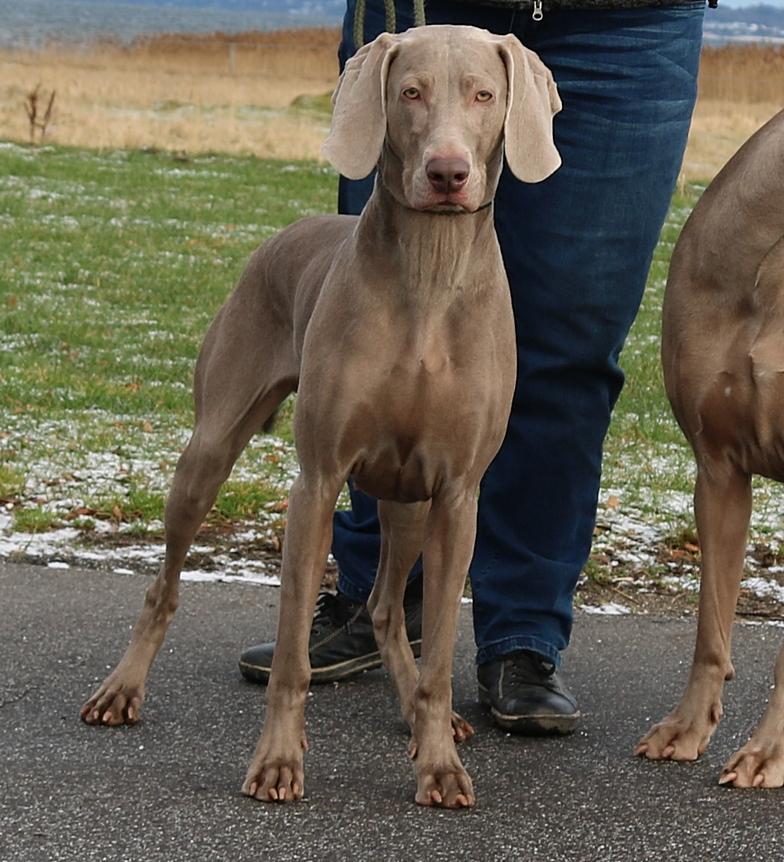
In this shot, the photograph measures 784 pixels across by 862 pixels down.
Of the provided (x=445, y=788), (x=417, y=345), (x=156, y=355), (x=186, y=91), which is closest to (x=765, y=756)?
(x=445, y=788)

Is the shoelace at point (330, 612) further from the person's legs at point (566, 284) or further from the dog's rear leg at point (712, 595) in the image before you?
the dog's rear leg at point (712, 595)

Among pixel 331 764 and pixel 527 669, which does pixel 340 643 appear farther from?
pixel 331 764

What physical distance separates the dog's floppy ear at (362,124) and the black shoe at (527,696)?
132 centimetres

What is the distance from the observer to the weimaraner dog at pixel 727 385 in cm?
321

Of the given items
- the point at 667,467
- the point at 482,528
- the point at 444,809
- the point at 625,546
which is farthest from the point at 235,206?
the point at 444,809

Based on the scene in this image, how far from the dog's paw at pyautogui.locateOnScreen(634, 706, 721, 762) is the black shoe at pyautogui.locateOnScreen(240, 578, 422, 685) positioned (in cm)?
73

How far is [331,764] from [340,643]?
2.15 ft

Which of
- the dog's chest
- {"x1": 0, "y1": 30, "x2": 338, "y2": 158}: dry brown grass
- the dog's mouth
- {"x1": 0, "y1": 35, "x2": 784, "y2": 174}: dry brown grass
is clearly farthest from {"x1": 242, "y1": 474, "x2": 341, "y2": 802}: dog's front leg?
{"x1": 0, "y1": 30, "x2": 338, "y2": 158}: dry brown grass

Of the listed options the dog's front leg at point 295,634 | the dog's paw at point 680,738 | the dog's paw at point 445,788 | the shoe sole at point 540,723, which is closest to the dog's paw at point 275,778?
the dog's front leg at point 295,634

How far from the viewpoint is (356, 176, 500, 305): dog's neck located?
3.02 m

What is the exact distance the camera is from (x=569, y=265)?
3.68m

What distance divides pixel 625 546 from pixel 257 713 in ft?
5.67

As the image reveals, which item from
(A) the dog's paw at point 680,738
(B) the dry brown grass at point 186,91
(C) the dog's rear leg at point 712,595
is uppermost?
(C) the dog's rear leg at point 712,595

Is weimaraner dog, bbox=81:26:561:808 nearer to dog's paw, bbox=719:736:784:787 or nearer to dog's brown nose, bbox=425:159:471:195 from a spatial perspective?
dog's brown nose, bbox=425:159:471:195
